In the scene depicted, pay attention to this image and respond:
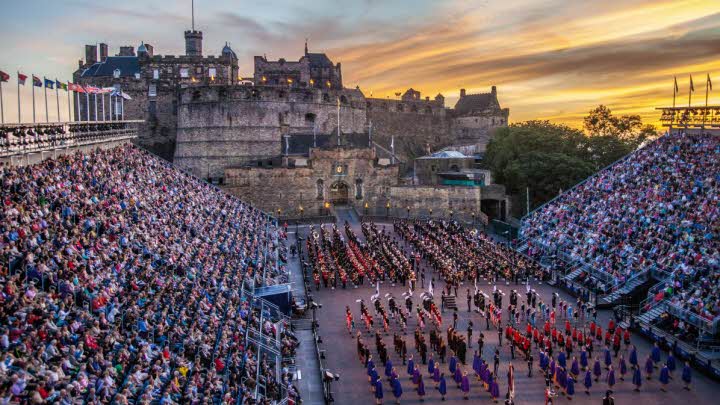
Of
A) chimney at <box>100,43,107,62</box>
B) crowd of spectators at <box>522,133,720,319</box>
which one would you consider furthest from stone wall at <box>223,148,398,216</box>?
chimney at <box>100,43,107,62</box>

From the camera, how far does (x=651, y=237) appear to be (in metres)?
35.2

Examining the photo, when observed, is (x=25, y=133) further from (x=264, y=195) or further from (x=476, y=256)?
(x=264, y=195)

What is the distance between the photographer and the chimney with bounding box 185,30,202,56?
2933 inches

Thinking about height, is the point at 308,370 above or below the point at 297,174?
below

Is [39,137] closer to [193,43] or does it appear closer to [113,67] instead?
[113,67]

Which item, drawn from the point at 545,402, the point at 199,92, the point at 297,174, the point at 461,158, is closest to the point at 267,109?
the point at 199,92

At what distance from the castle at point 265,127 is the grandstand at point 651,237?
15.8m

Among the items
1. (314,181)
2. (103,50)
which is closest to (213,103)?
(314,181)

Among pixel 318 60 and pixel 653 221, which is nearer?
pixel 653 221

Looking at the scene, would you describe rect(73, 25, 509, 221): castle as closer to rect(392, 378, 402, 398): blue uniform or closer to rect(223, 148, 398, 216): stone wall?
rect(223, 148, 398, 216): stone wall

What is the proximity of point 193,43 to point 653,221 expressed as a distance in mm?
56253

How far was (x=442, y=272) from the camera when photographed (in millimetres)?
38031

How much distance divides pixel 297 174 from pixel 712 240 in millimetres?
36917

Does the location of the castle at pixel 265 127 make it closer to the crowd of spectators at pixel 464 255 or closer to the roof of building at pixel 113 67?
the roof of building at pixel 113 67
